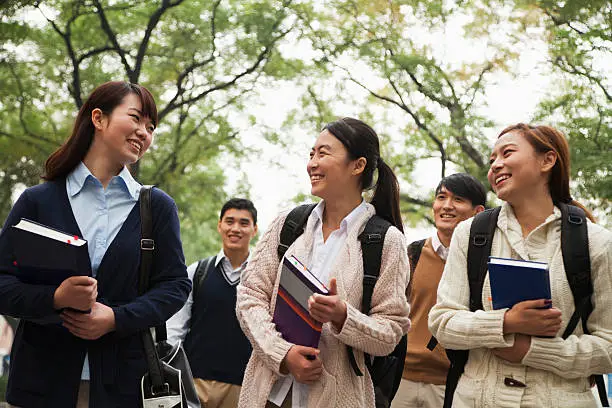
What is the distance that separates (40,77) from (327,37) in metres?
5.70

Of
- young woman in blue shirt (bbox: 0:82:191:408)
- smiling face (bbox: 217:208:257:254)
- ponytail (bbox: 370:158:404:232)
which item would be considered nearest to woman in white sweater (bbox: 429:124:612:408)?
ponytail (bbox: 370:158:404:232)

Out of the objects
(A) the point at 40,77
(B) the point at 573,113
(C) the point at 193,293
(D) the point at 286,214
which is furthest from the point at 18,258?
(A) the point at 40,77

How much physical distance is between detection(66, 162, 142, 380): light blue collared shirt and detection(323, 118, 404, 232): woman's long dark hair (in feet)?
3.17

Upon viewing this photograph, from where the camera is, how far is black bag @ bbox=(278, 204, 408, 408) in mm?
3041

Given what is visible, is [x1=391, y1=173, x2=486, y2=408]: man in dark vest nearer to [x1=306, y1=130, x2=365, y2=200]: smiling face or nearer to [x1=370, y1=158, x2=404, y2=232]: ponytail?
[x1=370, y1=158, x2=404, y2=232]: ponytail

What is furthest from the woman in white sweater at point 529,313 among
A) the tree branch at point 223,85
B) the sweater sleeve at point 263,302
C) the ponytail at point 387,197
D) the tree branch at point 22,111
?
the tree branch at point 22,111

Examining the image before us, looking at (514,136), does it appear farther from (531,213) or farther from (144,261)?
(144,261)

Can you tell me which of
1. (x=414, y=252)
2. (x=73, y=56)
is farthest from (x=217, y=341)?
(x=73, y=56)

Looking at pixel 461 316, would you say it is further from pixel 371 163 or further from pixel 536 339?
pixel 371 163

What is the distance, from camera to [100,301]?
110 inches

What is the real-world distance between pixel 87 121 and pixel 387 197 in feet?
4.57

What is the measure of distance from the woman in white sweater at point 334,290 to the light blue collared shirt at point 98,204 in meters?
0.62

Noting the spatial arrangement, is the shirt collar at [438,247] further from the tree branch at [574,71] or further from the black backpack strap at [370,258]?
the tree branch at [574,71]

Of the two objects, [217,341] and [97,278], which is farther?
[217,341]
